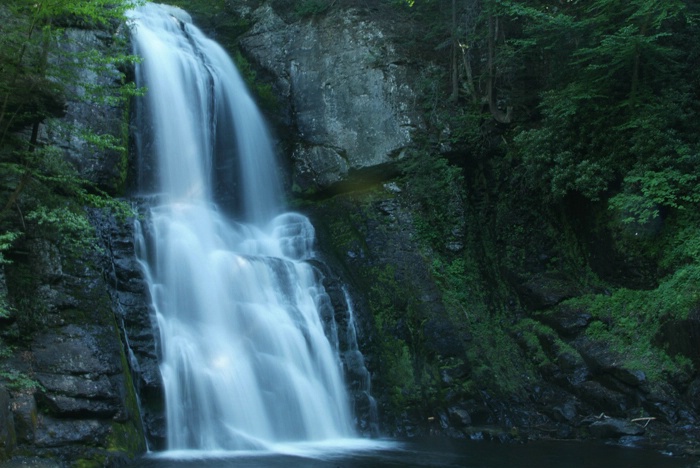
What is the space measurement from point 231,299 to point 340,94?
24.5 feet

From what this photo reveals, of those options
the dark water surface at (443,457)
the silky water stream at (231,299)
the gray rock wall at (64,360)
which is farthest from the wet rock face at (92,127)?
the dark water surface at (443,457)

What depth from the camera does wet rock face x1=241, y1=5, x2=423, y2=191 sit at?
15984 mm

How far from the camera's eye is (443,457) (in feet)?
31.0

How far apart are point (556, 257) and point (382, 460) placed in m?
7.16

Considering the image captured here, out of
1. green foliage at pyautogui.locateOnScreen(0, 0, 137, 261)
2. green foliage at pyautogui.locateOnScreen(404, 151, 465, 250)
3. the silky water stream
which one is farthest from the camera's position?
green foliage at pyautogui.locateOnScreen(404, 151, 465, 250)

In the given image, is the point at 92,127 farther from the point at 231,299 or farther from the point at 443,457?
the point at 443,457

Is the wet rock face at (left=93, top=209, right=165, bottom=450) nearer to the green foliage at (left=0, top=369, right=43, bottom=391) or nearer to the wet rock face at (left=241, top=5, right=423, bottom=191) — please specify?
the green foliage at (left=0, top=369, right=43, bottom=391)

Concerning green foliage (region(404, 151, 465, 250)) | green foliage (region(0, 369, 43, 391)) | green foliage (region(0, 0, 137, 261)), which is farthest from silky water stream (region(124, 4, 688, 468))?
green foliage (region(404, 151, 465, 250))

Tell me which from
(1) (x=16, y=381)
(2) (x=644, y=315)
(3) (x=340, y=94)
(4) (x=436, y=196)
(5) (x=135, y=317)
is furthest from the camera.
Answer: (3) (x=340, y=94)

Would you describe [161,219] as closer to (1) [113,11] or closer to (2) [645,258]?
(1) [113,11]

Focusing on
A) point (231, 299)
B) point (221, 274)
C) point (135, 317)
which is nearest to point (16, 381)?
point (135, 317)

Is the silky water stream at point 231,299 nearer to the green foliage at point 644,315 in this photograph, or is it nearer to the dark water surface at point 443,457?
the dark water surface at point 443,457

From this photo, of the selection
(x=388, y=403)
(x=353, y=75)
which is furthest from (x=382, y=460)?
(x=353, y=75)

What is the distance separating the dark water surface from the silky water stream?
0.11 ft
